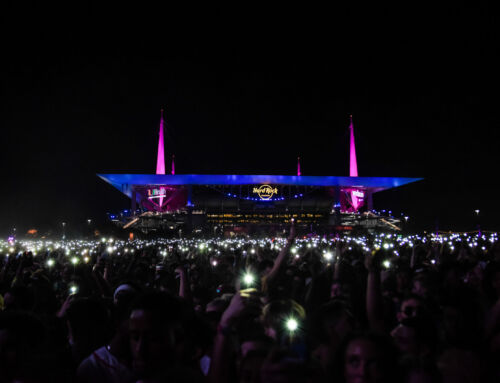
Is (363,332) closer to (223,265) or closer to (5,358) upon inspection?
(5,358)

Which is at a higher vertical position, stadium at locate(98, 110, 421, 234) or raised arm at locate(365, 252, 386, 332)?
stadium at locate(98, 110, 421, 234)

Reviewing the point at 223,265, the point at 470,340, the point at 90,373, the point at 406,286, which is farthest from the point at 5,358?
the point at 223,265

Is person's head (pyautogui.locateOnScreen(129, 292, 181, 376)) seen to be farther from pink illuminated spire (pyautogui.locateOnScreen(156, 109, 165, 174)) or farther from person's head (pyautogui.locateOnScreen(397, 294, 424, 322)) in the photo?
pink illuminated spire (pyautogui.locateOnScreen(156, 109, 165, 174))

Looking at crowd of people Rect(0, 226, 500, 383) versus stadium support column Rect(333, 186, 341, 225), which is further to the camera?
stadium support column Rect(333, 186, 341, 225)

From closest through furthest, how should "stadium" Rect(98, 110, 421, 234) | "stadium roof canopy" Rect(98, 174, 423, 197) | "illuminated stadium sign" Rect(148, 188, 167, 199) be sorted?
"stadium" Rect(98, 110, 421, 234) < "stadium roof canopy" Rect(98, 174, 423, 197) < "illuminated stadium sign" Rect(148, 188, 167, 199)

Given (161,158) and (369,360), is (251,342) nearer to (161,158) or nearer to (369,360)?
(369,360)

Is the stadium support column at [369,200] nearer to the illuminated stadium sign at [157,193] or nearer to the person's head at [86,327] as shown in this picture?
the illuminated stadium sign at [157,193]

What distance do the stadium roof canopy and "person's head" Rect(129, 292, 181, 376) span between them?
2210 inches

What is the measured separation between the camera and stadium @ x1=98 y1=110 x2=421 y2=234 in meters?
57.6

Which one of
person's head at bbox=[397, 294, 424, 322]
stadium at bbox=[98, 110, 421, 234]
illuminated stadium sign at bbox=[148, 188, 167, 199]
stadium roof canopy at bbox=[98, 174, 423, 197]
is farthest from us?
illuminated stadium sign at bbox=[148, 188, 167, 199]

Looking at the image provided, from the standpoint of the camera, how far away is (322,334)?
288 cm

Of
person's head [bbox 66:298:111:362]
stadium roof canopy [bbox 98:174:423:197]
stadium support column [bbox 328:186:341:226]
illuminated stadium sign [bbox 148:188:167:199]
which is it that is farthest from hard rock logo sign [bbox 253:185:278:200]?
person's head [bbox 66:298:111:362]

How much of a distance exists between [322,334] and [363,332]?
623 millimetres

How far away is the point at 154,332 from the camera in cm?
206
